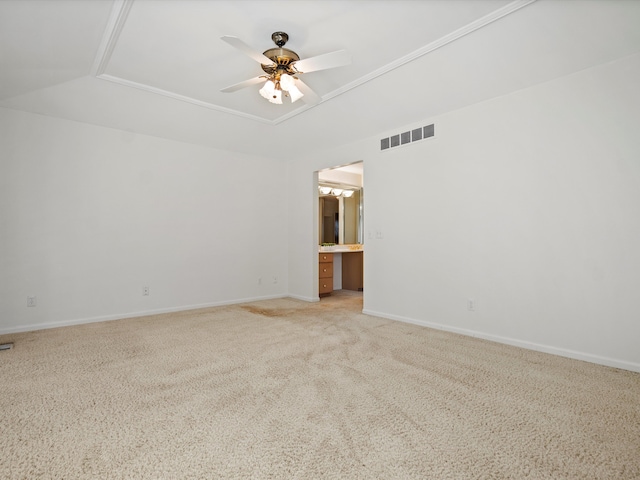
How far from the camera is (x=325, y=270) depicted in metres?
5.92

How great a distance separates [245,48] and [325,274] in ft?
13.8

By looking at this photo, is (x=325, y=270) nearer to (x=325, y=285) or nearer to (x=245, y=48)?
Result: (x=325, y=285)

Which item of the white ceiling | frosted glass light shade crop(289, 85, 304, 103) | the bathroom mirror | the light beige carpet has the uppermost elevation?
the white ceiling

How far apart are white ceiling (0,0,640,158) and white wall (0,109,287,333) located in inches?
19.5

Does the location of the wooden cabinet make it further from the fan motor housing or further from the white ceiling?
the fan motor housing

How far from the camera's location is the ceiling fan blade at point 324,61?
2352 mm

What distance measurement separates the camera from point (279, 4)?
89.1 inches

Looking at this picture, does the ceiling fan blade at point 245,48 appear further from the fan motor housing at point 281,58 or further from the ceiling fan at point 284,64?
the fan motor housing at point 281,58

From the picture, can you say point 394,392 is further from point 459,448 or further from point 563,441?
point 563,441

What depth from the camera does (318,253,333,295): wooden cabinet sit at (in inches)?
230

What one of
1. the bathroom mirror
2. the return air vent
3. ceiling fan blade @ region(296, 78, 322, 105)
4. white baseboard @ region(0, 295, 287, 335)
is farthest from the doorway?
ceiling fan blade @ region(296, 78, 322, 105)

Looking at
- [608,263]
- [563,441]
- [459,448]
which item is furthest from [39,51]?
[608,263]

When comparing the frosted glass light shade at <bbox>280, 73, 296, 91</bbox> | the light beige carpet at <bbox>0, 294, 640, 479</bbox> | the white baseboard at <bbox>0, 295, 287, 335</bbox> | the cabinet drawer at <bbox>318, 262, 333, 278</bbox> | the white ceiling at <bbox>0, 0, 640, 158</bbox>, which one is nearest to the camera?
the light beige carpet at <bbox>0, 294, 640, 479</bbox>

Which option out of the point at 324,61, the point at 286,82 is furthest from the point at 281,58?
the point at 324,61
